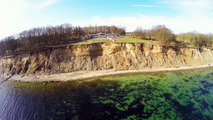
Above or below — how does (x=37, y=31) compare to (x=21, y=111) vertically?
above

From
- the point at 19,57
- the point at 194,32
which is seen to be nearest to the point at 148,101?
the point at 19,57

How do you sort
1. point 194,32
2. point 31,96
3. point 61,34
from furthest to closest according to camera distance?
point 194,32 → point 61,34 → point 31,96

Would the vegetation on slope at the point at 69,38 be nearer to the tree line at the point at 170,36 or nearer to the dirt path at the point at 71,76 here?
the tree line at the point at 170,36

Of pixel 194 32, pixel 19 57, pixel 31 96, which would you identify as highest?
pixel 194 32

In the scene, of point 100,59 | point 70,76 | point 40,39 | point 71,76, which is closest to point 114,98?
point 71,76

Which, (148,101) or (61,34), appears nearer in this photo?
(148,101)

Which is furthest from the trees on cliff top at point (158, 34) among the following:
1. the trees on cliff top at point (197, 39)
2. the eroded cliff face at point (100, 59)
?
the trees on cliff top at point (197, 39)

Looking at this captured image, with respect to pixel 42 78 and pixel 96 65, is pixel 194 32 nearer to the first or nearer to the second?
pixel 96 65
